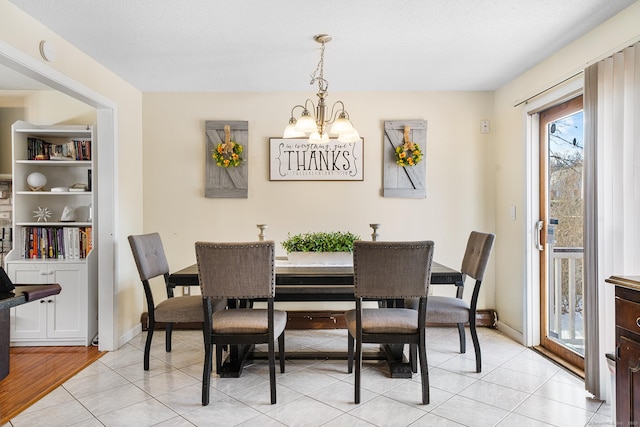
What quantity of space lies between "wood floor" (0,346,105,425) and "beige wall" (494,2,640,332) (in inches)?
144

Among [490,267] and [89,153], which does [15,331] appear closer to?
[89,153]

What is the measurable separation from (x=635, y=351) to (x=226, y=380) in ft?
7.68

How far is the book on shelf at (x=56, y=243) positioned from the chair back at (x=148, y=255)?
2.47 feet

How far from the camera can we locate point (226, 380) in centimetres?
271

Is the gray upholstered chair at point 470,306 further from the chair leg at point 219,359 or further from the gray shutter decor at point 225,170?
the gray shutter decor at point 225,170

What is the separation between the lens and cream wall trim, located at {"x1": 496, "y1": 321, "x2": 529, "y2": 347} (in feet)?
11.3

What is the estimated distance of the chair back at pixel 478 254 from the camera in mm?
2789

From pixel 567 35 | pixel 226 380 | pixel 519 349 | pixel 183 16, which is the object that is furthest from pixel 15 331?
pixel 567 35

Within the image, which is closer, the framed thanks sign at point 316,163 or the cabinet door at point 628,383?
the cabinet door at point 628,383

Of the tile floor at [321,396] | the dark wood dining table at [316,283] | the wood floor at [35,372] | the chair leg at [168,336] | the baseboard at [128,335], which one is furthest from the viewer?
the baseboard at [128,335]

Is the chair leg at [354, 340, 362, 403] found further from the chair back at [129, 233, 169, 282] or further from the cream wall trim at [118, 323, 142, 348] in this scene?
the cream wall trim at [118, 323, 142, 348]

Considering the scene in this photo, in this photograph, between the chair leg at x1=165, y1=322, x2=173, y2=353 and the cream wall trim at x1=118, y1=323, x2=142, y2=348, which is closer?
the chair leg at x1=165, y1=322, x2=173, y2=353

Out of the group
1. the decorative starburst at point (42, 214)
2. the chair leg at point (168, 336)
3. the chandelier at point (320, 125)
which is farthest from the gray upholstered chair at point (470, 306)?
the decorative starburst at point (42, 214)

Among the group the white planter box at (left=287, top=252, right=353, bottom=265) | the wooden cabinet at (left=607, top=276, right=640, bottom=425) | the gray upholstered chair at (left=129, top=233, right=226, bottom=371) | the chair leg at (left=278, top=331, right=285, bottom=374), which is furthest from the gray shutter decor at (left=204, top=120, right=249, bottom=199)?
the wooden cabinet at (left=607, top=276, right=640, bottom=425)
